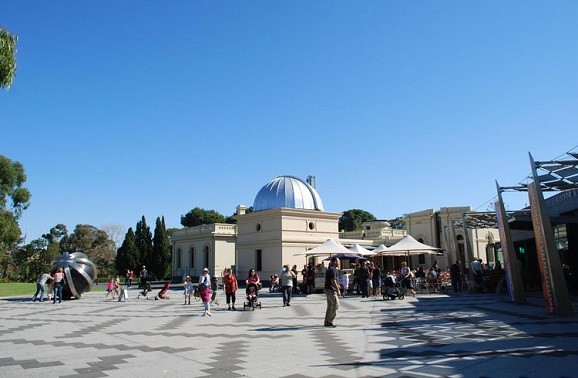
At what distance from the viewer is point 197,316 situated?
15125mm

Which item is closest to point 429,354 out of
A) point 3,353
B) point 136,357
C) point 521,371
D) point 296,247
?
point 521,371

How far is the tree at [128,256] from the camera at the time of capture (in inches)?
2086

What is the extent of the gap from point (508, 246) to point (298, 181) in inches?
862

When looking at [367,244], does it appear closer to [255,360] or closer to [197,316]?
[197,316]

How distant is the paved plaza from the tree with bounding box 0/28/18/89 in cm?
605

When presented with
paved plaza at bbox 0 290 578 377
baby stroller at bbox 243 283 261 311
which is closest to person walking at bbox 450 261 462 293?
paved plaza at bbox 0 290 578 377

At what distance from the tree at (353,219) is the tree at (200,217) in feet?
75.7

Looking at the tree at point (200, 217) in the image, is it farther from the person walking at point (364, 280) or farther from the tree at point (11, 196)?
the person walking at point (364, 280)

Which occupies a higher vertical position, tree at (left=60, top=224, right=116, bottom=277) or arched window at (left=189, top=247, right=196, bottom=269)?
tree at (left=60, top=224, right=116, bottom=277)

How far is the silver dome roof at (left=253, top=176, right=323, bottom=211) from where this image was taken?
112 ft

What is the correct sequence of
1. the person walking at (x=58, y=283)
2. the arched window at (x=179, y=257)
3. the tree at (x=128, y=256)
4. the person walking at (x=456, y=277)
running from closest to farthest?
the person walking at (x=58, y=283) < the person walking at (x=456, y=277) < the arched window at (x=179, y=257) < the tree at (x=128, y=256)

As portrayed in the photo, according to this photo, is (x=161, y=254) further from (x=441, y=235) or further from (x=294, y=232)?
(x=441, y=235)

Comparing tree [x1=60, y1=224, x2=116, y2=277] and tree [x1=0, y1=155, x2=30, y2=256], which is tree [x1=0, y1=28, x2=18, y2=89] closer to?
tree [x1=0, y1=155, x2=30, y2=256]

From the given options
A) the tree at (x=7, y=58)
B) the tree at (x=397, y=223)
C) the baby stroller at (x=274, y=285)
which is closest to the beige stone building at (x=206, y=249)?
the baby stroller at (x=274, y=285)
